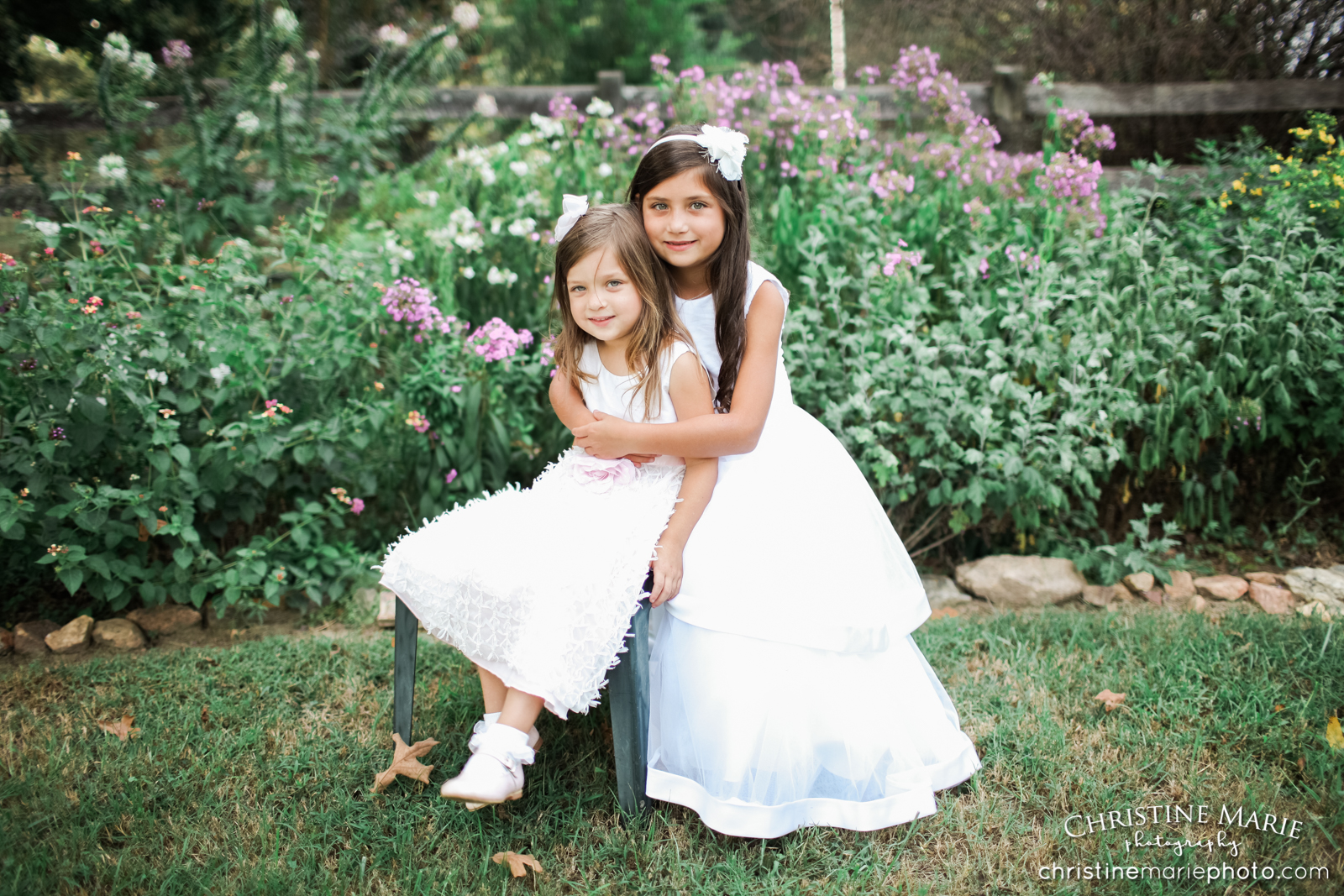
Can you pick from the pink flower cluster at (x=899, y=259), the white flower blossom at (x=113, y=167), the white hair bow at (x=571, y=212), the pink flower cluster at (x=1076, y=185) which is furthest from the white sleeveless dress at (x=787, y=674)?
the white flower blossom at (x=113, y=167)

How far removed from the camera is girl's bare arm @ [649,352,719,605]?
5.63 feet

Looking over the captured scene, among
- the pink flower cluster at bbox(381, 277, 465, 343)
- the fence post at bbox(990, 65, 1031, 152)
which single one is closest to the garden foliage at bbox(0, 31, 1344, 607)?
the pink flower cluster at bbox(381, 277, 465, 343)

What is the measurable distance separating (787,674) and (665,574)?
322 millimetres

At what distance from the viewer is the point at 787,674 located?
1687mm

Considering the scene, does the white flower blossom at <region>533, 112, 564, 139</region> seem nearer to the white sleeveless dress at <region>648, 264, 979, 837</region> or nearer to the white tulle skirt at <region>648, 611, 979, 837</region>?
the white sleeveless dress at <region>648, 264, 979, 837</region>

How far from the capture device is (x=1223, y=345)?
2.97 metres

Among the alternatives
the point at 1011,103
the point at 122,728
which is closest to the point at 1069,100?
the point at 1011,103

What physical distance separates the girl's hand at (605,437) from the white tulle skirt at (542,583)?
0.10 meters

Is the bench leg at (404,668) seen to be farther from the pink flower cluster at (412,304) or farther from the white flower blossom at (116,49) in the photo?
the white flower blossom at (116,49)

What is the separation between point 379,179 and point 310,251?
5.98 ft

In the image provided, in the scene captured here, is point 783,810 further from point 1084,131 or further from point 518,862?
point 1084,131

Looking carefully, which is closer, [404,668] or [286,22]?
[404,668]

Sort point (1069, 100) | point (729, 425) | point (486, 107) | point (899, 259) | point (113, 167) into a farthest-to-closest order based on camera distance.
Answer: point (486, 107)
point (1069, 100)
point (113, 167)
point (899, 259)
point (729, 425)

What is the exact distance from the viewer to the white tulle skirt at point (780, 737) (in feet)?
5.47
